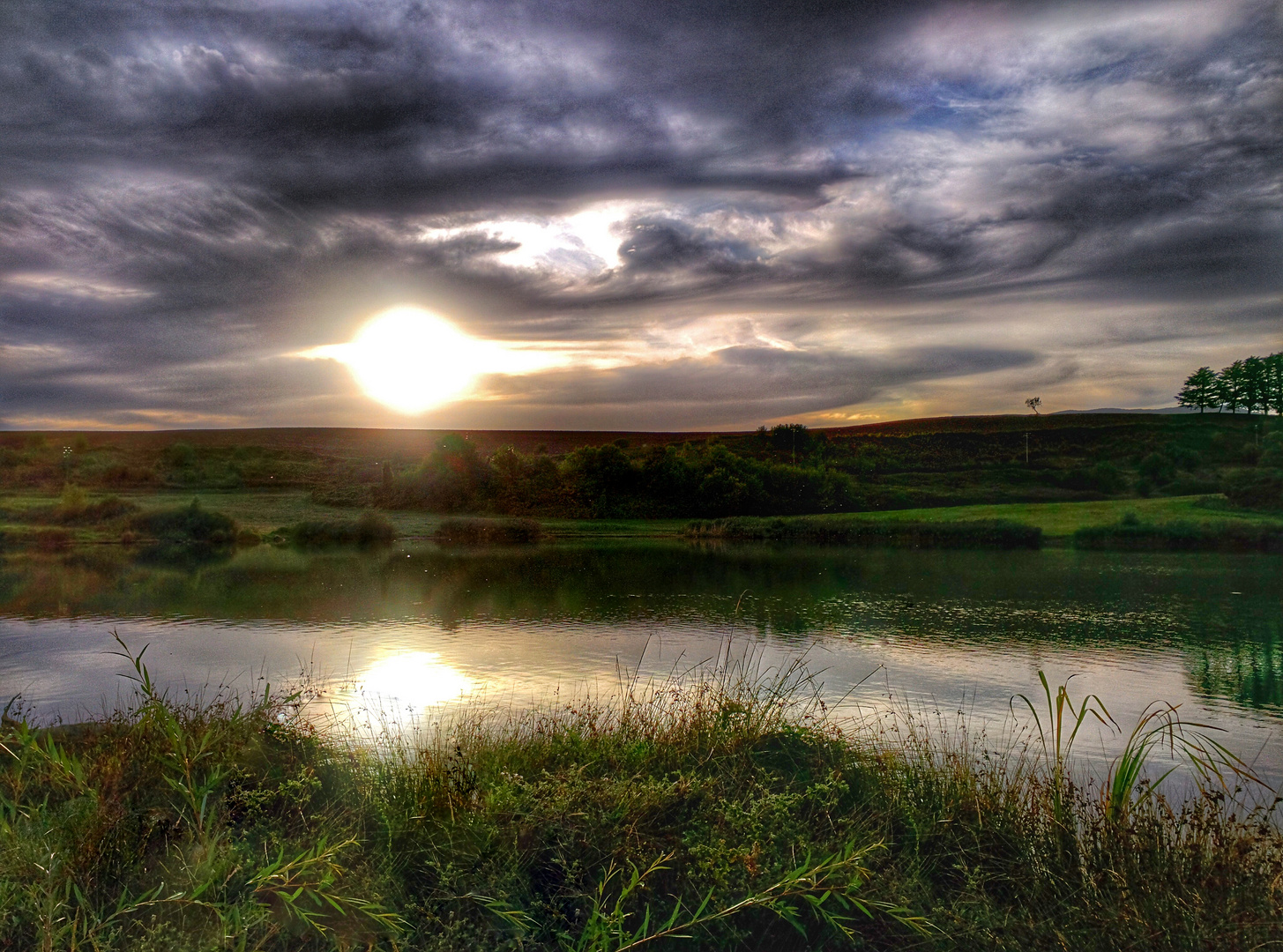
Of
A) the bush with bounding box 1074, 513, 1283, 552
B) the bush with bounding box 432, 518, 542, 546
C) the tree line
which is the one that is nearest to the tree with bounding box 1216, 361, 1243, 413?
the tree line

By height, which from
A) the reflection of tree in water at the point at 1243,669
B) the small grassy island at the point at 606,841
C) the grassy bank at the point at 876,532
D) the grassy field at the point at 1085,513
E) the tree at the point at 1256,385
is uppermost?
the tree at the point at 1256,385

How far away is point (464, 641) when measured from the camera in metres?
18.4

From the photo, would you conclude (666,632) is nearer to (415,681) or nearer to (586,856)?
(415,681)

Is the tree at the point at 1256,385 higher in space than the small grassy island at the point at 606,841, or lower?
higher

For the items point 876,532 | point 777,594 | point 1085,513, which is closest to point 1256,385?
point 1085,513

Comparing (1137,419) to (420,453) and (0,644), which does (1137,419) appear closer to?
(420,453)

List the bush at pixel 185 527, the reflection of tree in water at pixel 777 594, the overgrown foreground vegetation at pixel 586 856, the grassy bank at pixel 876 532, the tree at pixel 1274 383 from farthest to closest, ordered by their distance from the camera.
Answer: the tree at pixel 1274 383 → the bush at pixel 185 527 → the grassy bank at pixel 876 532 → the reflection of tree in water at pixel 777 594 → the overgrown foreground vegetation at pixel 586 856

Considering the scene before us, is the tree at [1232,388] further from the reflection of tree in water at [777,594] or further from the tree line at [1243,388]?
the reflection of tree in water at [777,594]

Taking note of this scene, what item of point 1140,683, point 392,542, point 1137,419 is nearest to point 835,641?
point 1140,683

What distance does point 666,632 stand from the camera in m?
19.5

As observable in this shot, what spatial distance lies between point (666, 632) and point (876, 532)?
41.8 m

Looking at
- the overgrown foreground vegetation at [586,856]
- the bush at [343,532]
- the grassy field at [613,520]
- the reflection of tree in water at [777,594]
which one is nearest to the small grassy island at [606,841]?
the overgrown foreground vegetation at [586,856]

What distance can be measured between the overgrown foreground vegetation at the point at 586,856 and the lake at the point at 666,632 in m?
3.85

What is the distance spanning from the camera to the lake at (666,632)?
1298cm
